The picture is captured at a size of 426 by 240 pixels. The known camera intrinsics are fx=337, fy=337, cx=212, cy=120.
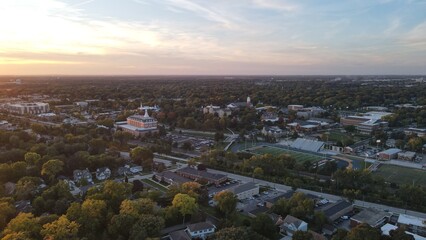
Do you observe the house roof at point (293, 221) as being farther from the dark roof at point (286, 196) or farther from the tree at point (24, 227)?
the tree at point (24, 227)

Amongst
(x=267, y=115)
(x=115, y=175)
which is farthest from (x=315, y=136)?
(x=115, y=175)

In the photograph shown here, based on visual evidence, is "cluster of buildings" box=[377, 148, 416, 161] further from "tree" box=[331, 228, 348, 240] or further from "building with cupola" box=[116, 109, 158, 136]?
"building with cupola" box=[116, 109, 158, 136]

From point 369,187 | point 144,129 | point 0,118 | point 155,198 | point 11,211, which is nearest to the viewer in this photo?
point 11,211

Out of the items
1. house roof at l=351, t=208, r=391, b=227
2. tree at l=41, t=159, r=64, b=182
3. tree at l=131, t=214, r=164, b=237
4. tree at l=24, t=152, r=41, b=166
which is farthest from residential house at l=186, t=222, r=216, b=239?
tree at l=24, t=152, r=41, b=166

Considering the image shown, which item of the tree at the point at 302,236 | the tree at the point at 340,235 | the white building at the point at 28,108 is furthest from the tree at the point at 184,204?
the white building at the point at 28,108

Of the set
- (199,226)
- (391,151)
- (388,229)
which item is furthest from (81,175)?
(391,151)

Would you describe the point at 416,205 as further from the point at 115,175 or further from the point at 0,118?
the point at 0,118
